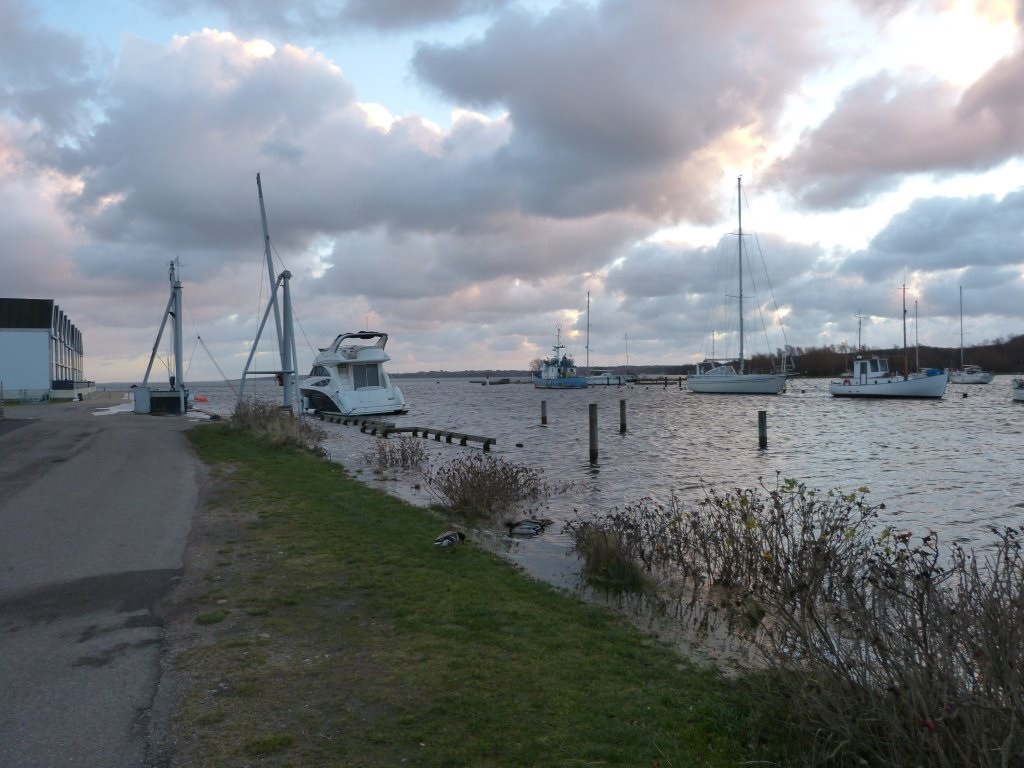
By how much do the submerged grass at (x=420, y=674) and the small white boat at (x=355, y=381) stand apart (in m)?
38.8

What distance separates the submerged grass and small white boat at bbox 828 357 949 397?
216 ft

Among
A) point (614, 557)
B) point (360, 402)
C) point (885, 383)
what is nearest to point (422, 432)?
point (360, 402)

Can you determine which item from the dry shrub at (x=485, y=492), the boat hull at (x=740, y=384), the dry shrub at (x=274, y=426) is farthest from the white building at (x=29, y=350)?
the boat hull at (x=740, y=384)

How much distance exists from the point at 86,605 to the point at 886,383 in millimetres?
70380

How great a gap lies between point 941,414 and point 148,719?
5402 cm

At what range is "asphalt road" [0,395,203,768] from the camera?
462cm

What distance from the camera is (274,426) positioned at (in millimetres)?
25578

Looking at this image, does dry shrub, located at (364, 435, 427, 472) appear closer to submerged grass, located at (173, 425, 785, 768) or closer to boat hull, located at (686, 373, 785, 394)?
submerged grass, located at (173, 425, 785, 768)

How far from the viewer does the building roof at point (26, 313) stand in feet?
193

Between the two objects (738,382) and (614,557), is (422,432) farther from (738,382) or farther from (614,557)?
(738,382)

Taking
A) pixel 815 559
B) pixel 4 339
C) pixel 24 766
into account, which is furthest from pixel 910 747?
pixel 4 339

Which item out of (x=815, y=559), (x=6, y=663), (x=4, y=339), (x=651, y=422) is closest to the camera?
(x=6, y=663)

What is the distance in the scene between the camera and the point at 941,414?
162 feet

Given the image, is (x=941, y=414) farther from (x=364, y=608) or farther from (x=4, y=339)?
(x=4, y=339)
